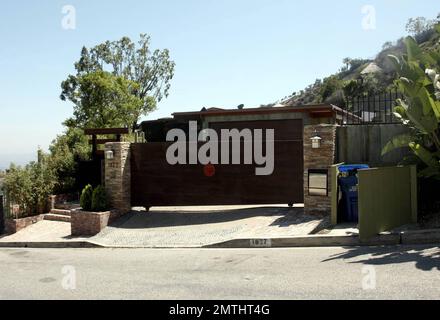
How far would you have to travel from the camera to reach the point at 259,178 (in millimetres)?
14078

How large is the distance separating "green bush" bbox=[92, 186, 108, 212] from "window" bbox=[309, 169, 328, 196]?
Result: 6274mm

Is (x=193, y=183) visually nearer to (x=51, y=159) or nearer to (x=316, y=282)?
(x=51, y=159)

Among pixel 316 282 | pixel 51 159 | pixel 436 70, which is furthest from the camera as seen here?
pixel 51 159

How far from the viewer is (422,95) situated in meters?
10.2

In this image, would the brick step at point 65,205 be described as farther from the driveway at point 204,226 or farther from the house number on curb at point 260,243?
the house number on curb at point 260,243

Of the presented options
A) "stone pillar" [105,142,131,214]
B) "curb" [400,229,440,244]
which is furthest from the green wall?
"stone pillar" [105,142,131,214]

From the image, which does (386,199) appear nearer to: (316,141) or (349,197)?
(349,197)

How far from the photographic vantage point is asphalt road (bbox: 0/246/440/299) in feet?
22.7

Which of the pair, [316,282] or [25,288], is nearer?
[316,282]

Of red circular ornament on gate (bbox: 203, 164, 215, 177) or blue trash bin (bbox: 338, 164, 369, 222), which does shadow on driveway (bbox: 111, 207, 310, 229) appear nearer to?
Result: blue trash bin (bbox: 338, 164, 369, 222)

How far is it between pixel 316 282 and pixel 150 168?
338 inches

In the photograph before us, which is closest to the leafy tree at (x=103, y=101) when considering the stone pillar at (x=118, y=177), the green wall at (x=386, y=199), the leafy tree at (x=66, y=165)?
the leafy tree at (x=66, y=165)

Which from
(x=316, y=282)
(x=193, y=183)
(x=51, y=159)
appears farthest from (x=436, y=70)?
(x=51, y=159)

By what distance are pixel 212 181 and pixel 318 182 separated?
11.7 feet
